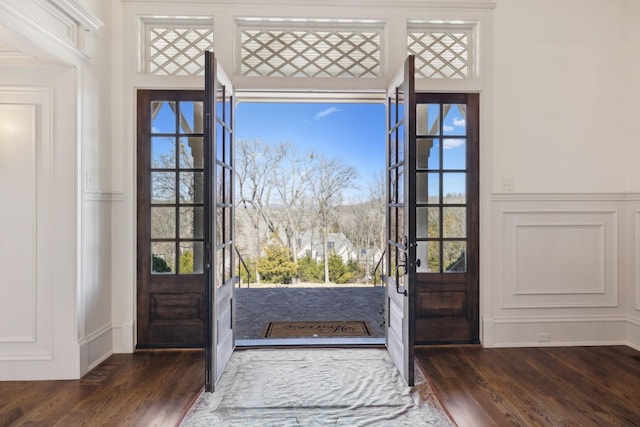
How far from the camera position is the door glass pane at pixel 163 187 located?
3430mm

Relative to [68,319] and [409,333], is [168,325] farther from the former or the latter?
[409,333]

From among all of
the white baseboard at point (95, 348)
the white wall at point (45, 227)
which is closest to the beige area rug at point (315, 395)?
the white baseboard at point (95, 348)

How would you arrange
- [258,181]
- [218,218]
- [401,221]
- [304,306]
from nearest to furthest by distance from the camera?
1. [218,218]
2. [401,221]
3. [304,306]
4. [258,181]

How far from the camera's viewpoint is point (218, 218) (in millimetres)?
2861

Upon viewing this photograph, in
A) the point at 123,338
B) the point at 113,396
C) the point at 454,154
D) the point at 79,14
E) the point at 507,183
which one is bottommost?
the point at 113,396

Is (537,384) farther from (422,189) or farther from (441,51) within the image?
(441,51)

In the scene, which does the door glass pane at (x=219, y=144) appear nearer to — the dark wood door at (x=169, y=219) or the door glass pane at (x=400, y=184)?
the dark wood door at (x=169, y=219)

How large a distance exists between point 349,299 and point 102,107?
3.98 m

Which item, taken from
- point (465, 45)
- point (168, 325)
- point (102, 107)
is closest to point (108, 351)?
point (168, 325)

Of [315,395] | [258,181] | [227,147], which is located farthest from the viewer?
[258,181]

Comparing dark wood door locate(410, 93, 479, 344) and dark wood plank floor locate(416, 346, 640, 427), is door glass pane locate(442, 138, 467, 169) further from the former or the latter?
dark wood plank floor locate(416, 346, 640, 427)

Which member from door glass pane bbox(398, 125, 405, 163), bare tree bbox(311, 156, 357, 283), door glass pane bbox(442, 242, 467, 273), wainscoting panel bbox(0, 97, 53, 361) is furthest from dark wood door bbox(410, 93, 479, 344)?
bare tree bbox(311, 156, 357, 283)

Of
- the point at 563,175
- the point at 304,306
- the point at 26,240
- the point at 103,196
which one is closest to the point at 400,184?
the point at 563,175

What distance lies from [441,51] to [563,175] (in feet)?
5.05
